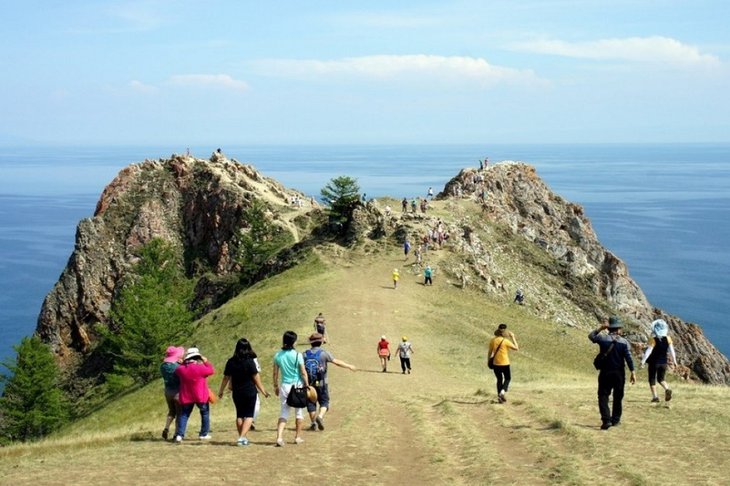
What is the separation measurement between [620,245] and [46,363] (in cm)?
15689

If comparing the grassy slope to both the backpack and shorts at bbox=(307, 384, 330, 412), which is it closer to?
shorts at bbox=(307, 384, 330, 412)

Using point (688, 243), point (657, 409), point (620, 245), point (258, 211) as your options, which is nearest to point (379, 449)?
point (657, 409)

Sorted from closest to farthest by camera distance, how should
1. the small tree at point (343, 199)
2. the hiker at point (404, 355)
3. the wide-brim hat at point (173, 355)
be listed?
the wide-brim hat at point (173, 355) < the hiker at point (404, 355) < the small tree at point (343, 199)

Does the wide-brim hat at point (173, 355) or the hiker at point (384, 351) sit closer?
the wide-brim hat at point (173, 355)

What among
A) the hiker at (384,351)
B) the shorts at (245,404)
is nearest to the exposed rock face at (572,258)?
the hiker at (384,351)

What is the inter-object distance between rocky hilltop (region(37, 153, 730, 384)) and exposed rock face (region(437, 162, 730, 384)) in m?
0.15

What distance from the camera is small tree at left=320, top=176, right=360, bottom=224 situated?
7188cm

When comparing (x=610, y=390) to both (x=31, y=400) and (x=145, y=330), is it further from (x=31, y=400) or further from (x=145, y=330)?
(x=31, y=400)

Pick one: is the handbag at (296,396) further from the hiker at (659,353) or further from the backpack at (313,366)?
the hiker at (659,353)

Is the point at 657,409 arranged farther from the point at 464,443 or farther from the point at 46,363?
the point at 46,363

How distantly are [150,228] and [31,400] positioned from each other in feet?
129

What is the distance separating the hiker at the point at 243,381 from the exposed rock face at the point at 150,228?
68970 mm

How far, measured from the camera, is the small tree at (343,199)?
7188cm

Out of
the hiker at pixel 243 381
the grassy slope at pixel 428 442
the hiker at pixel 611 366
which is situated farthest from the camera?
the hiker at pixel 611 366
